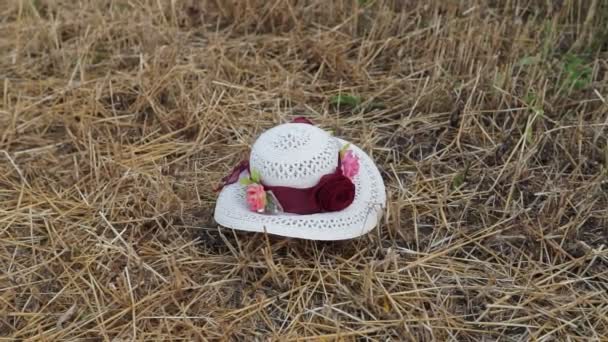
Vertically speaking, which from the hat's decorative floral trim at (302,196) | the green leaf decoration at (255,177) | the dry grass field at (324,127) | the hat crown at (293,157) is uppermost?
the hat crown at (293,157)

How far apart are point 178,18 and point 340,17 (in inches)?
25.2

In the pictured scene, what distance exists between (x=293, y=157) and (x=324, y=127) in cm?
58

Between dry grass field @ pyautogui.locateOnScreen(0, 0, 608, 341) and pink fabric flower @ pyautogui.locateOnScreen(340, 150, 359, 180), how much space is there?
151 mm

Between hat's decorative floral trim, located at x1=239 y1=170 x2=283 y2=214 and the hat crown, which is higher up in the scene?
the hat crown

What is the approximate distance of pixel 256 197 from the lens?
1.63 m

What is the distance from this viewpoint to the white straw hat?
64.1 inches

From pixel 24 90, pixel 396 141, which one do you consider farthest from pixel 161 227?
pixel 24 90

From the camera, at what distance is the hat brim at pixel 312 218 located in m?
1.62

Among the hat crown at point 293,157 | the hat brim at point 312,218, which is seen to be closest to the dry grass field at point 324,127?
the hat brim at point 312,218

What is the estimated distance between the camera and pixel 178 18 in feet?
9.18

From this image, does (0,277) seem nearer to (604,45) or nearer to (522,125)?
(522,125)

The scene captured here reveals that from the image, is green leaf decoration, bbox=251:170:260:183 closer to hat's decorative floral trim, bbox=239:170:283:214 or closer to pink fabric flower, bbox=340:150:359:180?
hat's decorative floral trim, bbox=239:170:283:214

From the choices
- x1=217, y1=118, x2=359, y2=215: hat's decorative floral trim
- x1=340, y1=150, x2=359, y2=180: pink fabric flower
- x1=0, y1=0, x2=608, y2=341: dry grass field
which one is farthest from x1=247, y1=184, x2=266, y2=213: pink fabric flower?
x1=340, y1=150, x2=359, y2=180: pink fabric flower

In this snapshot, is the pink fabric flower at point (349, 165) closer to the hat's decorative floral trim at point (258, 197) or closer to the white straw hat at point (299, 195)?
the white straw hat at point (299, 195)
